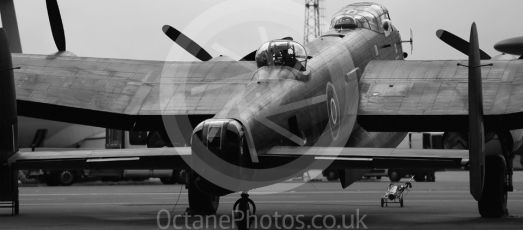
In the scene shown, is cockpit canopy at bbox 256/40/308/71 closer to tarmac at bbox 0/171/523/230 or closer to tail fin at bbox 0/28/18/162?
tarmac at bbox 0/171/523/230

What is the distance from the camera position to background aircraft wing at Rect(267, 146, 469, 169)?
605 inches

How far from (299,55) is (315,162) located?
13.3ft

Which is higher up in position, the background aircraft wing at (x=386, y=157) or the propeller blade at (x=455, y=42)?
the propeller blade at (x=455, y=42)

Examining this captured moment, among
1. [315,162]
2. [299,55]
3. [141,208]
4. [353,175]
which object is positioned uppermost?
[299,55]

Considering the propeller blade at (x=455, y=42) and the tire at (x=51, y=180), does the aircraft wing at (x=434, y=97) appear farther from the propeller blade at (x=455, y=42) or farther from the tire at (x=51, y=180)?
the tire at (x=51, y=180)

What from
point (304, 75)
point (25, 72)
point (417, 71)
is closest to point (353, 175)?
Result: point (304, 75)

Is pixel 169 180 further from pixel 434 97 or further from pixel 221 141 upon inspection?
pixel 221 141

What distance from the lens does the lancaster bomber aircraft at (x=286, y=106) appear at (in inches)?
618

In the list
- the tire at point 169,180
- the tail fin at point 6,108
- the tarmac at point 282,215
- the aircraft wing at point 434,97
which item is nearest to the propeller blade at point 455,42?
the aircraft wing at point 434,97

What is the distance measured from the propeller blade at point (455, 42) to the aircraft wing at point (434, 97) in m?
2.62

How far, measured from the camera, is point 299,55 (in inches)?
762

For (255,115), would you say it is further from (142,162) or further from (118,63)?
(118,63)

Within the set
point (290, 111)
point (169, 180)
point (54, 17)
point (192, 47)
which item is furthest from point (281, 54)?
point (169, 180)

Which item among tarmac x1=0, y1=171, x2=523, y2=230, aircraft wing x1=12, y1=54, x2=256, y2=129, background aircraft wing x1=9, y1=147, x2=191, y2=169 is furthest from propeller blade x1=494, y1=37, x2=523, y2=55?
background aircraft wing x1=9, y1=147, x2=191, y2=169
